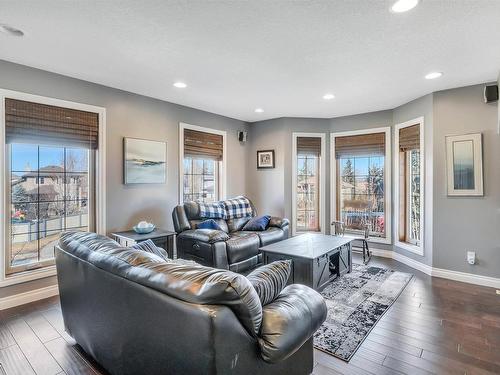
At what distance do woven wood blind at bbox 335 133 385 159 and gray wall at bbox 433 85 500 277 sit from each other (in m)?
1.15

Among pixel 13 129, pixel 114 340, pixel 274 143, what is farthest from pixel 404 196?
pixel 13 129

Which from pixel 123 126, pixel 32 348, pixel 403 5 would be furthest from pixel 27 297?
pixel 403 5

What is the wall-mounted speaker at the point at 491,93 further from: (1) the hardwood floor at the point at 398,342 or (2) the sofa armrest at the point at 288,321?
(2) the sofa armrest at the point at 288,321

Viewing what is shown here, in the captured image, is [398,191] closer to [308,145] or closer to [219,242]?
[308,145]

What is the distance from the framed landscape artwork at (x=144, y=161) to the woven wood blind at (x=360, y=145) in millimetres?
3191

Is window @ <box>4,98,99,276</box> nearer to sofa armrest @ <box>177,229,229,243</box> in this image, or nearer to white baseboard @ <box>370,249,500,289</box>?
sofa armrest @ <box>177,229,229,243</box>

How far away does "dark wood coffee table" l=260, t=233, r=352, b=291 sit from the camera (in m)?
3.12

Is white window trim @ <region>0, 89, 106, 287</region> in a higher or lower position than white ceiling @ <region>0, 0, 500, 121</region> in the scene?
lower

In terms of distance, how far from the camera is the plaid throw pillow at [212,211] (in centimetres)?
442

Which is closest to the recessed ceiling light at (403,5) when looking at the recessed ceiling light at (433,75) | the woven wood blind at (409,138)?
the recessed ceiling light at (433,75)

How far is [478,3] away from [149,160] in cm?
378

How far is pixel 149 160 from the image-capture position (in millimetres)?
4141

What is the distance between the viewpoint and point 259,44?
2.57m

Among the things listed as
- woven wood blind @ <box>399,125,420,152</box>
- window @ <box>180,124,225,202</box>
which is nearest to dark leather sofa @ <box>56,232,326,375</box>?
window @ <box>180,124,225,202</box>
